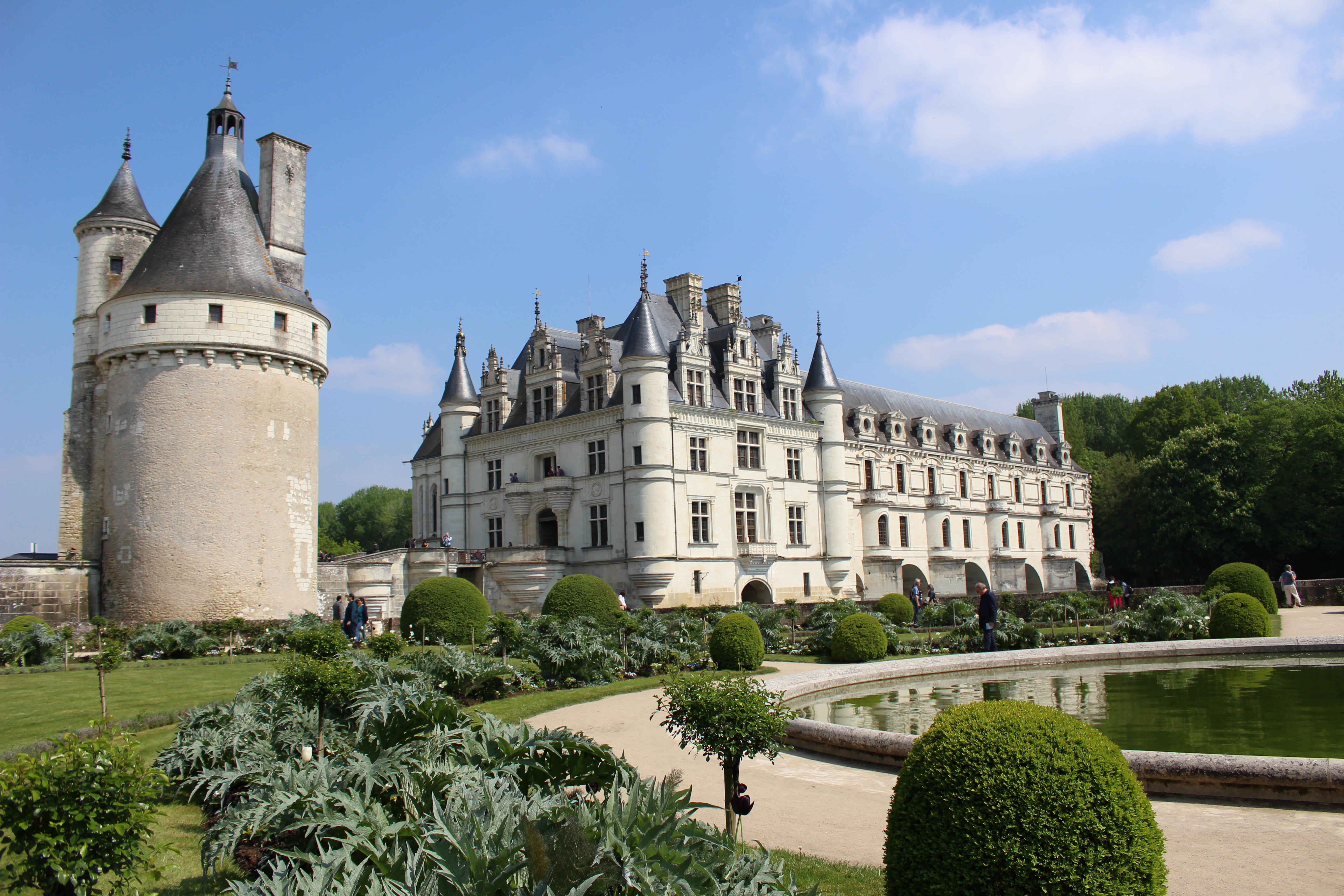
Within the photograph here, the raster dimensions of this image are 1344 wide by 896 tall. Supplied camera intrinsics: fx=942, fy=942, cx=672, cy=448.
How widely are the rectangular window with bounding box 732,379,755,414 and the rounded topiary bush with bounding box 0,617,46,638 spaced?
24.4m

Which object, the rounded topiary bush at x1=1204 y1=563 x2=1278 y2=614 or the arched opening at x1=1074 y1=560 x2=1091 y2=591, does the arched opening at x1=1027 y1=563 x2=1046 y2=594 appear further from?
the rounded topiary bush at x1=1204 y1=563 x2=1278 y2=614

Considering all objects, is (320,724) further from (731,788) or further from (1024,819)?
(1024,819)

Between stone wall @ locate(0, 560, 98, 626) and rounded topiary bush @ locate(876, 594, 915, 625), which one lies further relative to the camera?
rounded topiary bush @ locate(876, 594, 915, 625)

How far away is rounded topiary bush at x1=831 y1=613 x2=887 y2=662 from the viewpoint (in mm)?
20016

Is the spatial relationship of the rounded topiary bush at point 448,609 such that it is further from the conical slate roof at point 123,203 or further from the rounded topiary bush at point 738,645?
the conical slate roof at point 123,203

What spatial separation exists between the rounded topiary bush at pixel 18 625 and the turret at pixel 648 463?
719 inches

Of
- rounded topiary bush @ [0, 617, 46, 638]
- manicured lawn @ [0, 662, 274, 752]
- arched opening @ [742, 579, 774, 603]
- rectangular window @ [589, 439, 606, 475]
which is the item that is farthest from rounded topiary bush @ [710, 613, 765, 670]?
arched opening @ [742, 579, 774, 603]

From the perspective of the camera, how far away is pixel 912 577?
4781 cm

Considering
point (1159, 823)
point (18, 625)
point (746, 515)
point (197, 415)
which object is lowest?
point (1159, 823)

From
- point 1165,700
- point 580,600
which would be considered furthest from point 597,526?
point 1165,700

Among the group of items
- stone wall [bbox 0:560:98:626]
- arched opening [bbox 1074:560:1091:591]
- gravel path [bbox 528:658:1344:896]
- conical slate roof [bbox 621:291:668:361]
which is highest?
conical slate roof [bbox 621:291:668:361]

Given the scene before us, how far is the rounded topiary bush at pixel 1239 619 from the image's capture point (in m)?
21.2

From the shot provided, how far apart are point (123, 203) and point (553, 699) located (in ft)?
83.4

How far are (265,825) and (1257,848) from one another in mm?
6535
